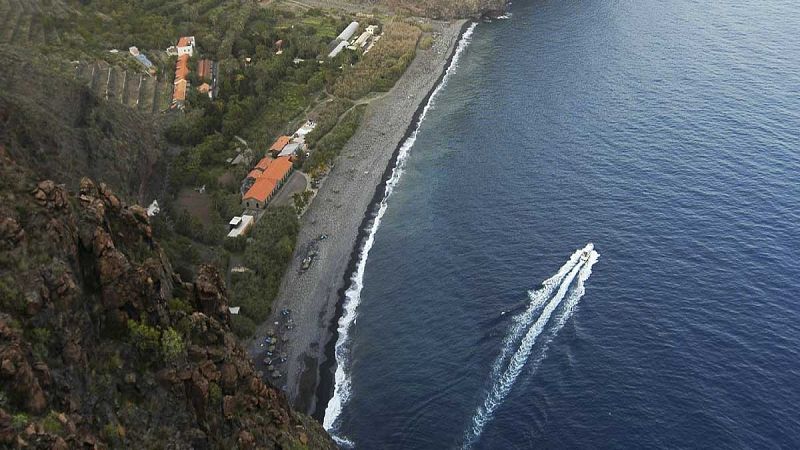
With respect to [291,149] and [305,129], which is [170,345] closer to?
[291,149]

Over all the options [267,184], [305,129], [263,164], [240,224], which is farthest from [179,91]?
[240,224]

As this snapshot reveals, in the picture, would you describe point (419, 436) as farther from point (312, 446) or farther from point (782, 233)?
point (782, 233)

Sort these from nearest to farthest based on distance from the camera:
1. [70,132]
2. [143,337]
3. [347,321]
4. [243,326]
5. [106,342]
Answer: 1. [106,342]
2. [143,337]
3. [243,326]
4. [70,132]
5. [347,321]

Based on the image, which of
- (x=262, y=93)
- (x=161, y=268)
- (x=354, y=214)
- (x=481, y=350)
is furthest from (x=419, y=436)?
(x=262, y=93)

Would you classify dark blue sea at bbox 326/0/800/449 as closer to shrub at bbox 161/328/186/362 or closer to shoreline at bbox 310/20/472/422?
shoreline at bbox 310/20/472/422

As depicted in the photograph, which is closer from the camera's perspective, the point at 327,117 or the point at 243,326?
the point at 243,326

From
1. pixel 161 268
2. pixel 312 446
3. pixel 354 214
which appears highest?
pixel 161 268
